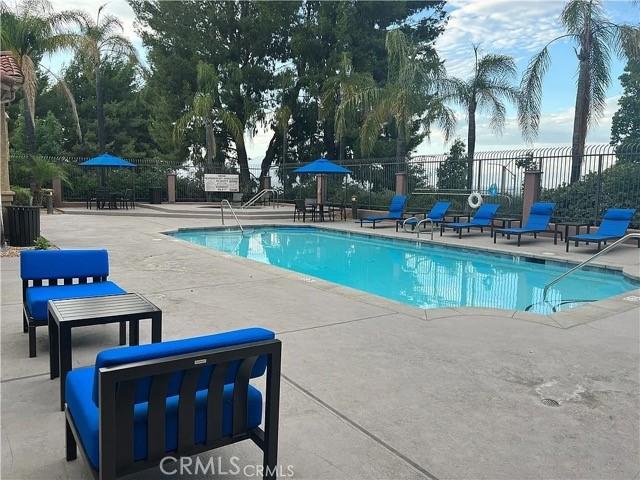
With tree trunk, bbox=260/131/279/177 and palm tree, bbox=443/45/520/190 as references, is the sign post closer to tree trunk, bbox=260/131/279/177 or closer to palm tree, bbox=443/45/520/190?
tree trunk, bbox=260/131/279/177

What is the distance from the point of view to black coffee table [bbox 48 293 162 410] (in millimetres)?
2982

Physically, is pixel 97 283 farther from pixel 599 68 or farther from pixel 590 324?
pixel 599 68

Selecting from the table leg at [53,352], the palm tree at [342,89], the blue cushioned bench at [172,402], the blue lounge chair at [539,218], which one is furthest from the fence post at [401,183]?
the blue cushioned bench at [172,402]

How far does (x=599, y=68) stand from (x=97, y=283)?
15904mm

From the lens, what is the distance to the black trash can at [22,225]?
8.93 meters

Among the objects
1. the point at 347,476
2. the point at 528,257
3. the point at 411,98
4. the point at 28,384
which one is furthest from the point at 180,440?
the point at 411,98

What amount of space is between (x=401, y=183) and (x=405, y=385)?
15.3 m

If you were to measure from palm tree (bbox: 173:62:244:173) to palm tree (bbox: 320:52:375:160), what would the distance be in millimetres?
4726

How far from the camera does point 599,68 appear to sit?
15.1 metres

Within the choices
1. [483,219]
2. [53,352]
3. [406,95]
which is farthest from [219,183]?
[53,352]

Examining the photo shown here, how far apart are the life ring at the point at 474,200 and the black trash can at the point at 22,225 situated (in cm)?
1176

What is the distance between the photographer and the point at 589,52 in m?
14.9

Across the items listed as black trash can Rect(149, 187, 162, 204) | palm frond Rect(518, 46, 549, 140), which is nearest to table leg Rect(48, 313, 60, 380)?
palm frond Rect(518, 46, 549, 140)

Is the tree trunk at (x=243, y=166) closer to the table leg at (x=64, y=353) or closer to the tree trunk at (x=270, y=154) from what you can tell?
the tree trunk at (x=270, y=154)
